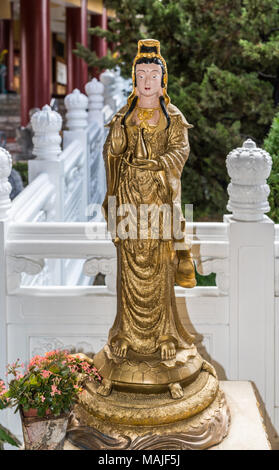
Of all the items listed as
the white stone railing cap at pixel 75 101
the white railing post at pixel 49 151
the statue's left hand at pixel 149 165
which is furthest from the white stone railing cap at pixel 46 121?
the statue's left hand at pixel 149 165

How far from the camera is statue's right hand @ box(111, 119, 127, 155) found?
2117 mm

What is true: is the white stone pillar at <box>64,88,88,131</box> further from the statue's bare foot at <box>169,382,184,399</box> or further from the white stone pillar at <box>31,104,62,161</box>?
the statue's bare foot at <box>169,382,184,399</box>

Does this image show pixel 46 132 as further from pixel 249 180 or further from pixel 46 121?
pixel 249 180

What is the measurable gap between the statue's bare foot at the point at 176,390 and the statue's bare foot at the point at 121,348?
199mm

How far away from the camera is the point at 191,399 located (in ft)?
7.04

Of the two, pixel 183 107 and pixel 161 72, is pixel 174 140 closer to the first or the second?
pixel 161 72

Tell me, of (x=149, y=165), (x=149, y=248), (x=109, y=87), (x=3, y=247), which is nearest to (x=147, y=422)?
(x=149, y=248)

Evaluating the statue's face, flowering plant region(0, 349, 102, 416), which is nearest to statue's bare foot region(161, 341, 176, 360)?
flowering plant region(0, 349, 102, 416)

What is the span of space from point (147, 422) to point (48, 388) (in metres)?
0.35

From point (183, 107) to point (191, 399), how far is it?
133 inches

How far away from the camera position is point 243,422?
2.29 metres

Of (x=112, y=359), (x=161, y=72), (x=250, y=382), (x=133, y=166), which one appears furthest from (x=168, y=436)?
(x=161, y=72)

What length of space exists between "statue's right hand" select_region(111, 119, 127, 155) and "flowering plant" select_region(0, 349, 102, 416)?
2.53ft

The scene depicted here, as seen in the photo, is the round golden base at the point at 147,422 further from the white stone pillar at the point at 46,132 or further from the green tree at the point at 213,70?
the green tree at the point at 213,70
